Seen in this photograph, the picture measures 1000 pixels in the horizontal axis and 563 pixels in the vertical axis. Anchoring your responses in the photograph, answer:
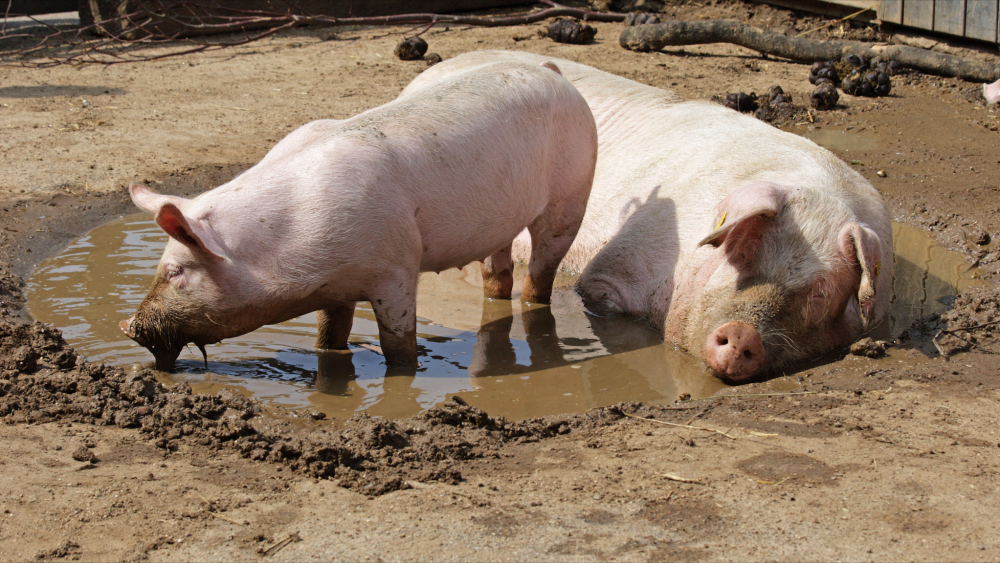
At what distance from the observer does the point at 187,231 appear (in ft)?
11.8

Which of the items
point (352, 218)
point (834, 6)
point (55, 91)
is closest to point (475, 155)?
point (352, 218)

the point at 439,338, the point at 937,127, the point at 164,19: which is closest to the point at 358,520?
the point at 439,338

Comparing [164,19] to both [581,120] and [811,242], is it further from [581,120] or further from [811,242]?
[811,242]

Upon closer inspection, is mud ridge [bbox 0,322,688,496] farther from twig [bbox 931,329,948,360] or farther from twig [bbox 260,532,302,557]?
twig [bbox 931,329,948,360]

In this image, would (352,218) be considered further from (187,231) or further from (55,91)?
(55,91)

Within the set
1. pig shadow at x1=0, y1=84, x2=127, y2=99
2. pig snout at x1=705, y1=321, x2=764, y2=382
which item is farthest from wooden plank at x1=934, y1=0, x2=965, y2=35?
pig shadow at x1=0, y1=84, x2=127, y2=99

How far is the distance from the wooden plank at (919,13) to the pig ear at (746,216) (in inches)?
265

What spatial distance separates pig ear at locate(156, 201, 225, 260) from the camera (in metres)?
3.52

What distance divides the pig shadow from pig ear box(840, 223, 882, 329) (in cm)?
721

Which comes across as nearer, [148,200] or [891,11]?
[148,200]

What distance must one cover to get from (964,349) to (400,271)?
108 inches

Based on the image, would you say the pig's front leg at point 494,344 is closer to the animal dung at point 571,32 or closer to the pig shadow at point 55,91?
the pig shadow at point 55,91

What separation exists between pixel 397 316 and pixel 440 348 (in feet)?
2.18

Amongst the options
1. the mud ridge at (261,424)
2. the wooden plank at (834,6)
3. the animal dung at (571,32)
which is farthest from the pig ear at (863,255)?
the wooden plank at (834,6)
